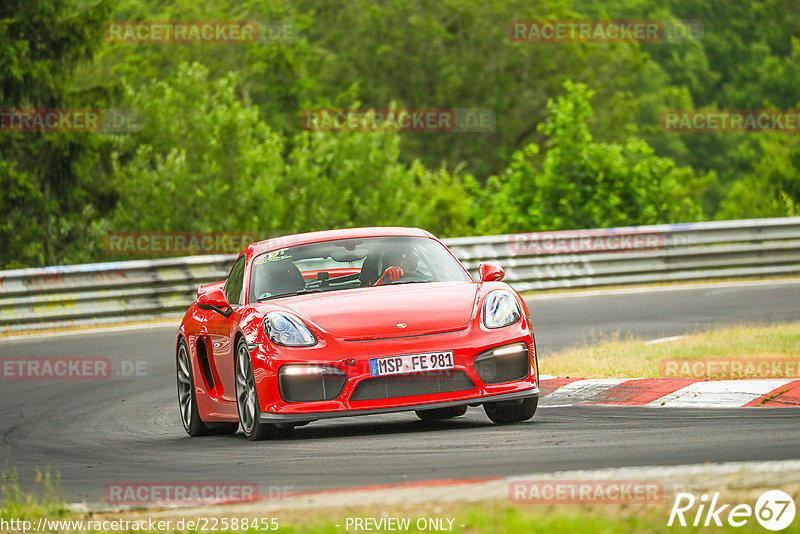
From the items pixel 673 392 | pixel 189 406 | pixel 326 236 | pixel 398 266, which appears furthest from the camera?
pixel 189 406

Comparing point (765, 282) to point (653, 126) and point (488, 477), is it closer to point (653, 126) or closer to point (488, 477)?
point (488, 477)

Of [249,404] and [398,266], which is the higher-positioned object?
[398,266]

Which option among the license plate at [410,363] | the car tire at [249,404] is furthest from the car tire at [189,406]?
the license plate at [410,363]

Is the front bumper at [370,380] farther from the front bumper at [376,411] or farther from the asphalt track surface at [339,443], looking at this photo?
the asphalt track surface at [339,443]

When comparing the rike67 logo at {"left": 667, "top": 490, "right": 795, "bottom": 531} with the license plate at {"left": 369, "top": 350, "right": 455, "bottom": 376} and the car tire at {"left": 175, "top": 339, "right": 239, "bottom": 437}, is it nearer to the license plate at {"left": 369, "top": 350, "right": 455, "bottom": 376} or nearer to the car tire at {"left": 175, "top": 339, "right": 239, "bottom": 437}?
the license plate at {"left": 369, "top": 350, "right": 455, "bottom": 376}

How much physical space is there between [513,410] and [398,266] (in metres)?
Answer: 1.36

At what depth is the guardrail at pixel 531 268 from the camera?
765 inches

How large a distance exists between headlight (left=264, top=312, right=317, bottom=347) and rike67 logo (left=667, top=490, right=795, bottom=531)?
3.56m

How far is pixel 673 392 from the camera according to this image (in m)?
9.62

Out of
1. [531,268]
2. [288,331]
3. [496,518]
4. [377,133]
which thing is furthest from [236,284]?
[377,133]

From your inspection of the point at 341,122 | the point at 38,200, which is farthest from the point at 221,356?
the point at 341,122

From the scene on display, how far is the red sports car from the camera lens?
26.6ft

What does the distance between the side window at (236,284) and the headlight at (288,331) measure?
0.93 m

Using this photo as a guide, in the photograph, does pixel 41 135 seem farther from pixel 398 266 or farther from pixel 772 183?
pixel 772 183
